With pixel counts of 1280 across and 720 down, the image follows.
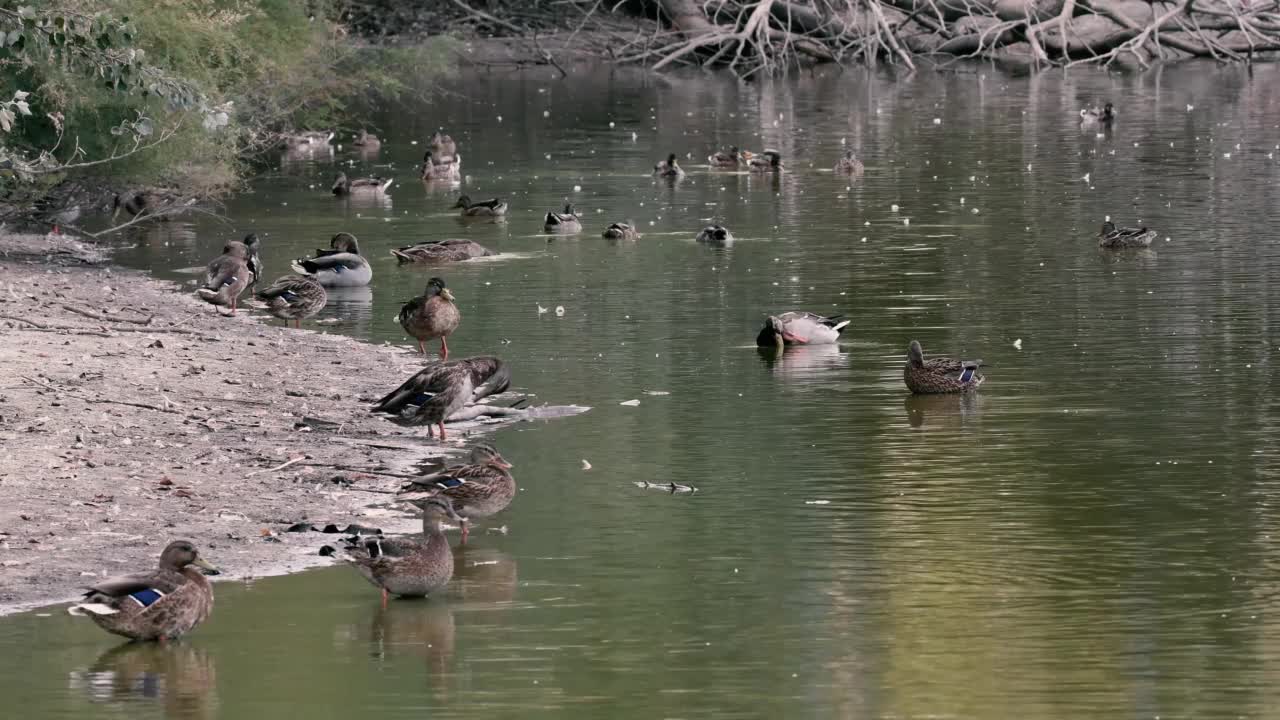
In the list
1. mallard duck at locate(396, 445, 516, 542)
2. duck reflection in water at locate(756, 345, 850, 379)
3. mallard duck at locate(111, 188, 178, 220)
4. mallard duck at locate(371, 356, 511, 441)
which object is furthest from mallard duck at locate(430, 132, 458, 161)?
mallard duck at locate(396, 445, 516, 542)

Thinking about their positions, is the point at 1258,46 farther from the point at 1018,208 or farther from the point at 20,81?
the point at 20,81

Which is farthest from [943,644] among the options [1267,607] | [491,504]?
[491,504]

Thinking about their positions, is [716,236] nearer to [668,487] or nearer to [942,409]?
[942,409]

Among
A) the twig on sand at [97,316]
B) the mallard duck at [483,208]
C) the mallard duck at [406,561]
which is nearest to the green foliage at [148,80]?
the twig on sand at [97,316]

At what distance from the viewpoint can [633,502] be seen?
1452 centimetres

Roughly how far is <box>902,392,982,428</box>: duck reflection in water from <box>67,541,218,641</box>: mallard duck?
7914 mm

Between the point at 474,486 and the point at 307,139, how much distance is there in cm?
3543

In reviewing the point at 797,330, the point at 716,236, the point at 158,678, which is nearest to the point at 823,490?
the point at 158,678

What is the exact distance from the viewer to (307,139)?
4803cm

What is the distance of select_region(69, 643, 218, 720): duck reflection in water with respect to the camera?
10.2 metres

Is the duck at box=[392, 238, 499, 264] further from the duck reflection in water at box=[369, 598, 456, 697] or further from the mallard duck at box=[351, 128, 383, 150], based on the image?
the mallard duck at box=[351, 128, 383, 150]

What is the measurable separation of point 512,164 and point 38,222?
15352mm

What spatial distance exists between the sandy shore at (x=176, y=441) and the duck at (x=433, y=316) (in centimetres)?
34

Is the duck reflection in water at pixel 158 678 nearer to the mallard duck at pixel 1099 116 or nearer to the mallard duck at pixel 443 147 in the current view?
the mallard duck at pixel 443 147
